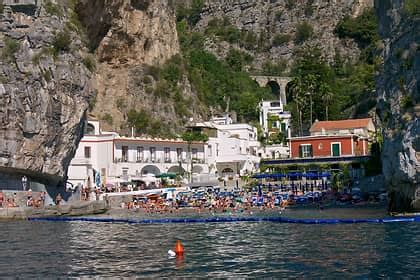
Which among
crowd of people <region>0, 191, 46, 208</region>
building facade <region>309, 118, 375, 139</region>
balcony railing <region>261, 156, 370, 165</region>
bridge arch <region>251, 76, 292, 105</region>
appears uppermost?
bridge arch <region>251, 76, 292, 105</region>

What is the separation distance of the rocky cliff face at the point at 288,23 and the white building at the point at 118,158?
49.2 meters

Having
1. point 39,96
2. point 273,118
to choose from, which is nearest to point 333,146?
point 273,118

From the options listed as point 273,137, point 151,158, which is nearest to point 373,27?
point 273,137

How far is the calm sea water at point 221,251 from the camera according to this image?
21500 mm

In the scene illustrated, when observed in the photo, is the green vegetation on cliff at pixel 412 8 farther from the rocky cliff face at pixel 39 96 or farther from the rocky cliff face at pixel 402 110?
the rocky cliff face at pixel 39 96

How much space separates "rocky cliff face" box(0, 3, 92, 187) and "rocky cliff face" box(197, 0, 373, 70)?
218ft

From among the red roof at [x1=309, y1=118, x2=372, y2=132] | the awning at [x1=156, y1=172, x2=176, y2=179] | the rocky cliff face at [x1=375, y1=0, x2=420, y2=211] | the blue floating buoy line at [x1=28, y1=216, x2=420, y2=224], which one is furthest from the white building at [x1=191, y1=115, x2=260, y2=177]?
the rocky cliff face at [x1=375, y1=0, x2=420, y2=211]

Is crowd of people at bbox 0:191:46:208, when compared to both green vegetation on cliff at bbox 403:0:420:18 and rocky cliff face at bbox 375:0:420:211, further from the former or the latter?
green vegetation on cliff at bbox 403:0:420:18

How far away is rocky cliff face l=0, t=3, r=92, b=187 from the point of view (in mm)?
50625

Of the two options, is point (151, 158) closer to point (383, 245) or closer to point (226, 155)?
point (226, 155)

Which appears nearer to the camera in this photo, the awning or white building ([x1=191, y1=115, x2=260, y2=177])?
the awning

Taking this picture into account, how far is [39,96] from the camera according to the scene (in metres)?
52.4

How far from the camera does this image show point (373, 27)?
381 ft

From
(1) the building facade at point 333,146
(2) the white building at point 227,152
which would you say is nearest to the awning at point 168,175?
(2) the white building at point 227,152
